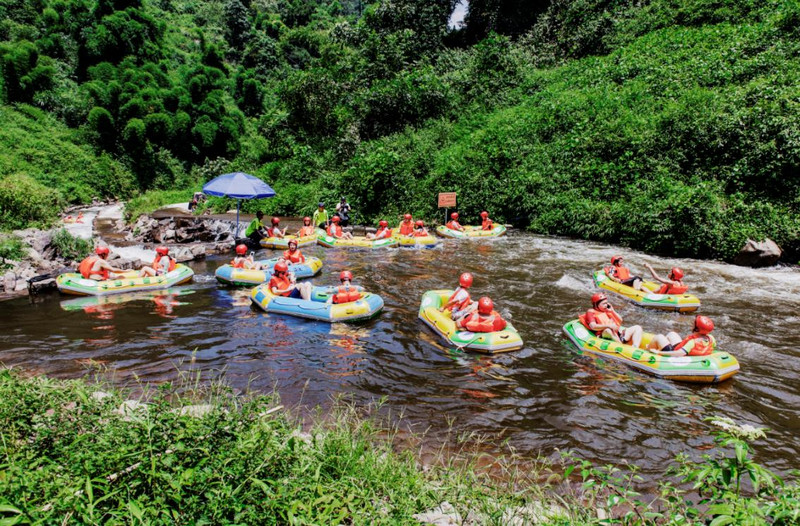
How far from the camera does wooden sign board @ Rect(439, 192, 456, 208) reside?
1823cm

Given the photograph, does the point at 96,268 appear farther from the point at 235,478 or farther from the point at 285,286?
the point at 235,478

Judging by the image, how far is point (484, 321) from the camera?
783 cm

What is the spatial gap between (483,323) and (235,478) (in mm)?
5442

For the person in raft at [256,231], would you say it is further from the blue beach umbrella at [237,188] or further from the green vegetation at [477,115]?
the green vegetation at [477,115]

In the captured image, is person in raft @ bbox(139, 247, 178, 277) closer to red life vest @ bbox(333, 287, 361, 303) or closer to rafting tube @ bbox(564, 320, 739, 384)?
red life vest @ bbox(333, 287, 361, 303)

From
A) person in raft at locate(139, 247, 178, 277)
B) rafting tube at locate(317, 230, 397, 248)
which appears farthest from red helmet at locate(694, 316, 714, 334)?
person in raft at locate(139, 247, 178, 277)

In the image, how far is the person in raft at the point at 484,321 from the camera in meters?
7.80

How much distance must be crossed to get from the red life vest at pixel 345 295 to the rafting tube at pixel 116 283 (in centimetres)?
464

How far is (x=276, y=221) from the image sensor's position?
615 inches

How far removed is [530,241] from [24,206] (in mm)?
16902

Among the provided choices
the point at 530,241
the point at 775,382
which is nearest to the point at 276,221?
the point at 530,241

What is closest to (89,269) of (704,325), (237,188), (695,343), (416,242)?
(237,188)

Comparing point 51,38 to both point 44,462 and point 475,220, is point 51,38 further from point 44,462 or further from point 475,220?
point 44,462

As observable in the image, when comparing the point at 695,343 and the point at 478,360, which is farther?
the point at 478,360
